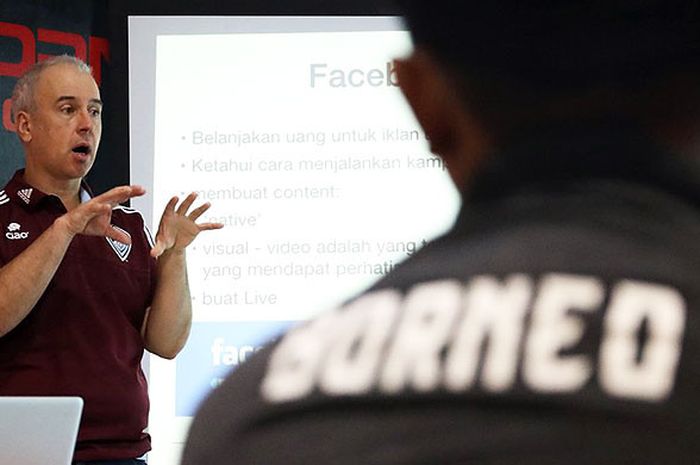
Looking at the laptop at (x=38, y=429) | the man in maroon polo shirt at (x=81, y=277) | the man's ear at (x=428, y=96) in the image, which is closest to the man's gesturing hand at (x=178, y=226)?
the man in maroon polo shirt at (x=81, y=277)

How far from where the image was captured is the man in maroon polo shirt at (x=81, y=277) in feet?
7.38

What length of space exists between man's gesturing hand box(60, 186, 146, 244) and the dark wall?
2289 millimetres

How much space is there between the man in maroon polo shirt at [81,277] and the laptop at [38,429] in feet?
1.27

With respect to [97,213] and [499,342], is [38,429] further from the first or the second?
[499,342]

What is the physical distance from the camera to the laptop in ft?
5.98

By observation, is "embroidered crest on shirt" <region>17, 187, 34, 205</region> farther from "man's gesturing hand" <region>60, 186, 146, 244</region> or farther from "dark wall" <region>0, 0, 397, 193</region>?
"dark wall" <region>0, 0, 397, 193</region>

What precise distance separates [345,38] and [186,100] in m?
0.69

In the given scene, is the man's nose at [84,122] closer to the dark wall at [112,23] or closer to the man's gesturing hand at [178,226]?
the man's gesturing hand at [178,226]

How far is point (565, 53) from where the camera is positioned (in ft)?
1.52

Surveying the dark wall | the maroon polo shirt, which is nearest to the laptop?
the maroon polo shirt

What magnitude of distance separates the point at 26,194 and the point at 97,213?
0.33 metres

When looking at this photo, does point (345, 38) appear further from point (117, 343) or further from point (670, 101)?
point (670, 101)

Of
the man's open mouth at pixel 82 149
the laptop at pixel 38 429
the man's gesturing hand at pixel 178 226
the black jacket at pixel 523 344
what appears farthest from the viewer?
the man's open mouth at pixel 82 149

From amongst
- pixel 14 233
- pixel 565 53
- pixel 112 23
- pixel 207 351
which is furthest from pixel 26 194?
pixel 112 23
